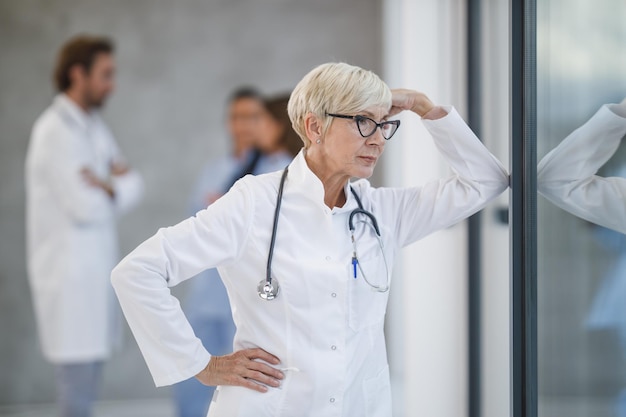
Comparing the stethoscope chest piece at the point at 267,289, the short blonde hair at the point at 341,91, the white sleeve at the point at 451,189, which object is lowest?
the stethoscope chest piece at the point at 267,289

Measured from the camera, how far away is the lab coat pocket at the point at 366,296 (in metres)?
1.74

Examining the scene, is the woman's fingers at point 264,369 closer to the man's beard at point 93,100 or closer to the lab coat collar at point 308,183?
the lab coat collar at point 308,183

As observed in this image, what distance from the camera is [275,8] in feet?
14.9

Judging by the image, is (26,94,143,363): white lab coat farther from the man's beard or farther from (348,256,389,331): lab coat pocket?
(348,256,389,331): lab coat pocket

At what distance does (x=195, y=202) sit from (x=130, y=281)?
256 centimetres

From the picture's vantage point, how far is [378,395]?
1.79m

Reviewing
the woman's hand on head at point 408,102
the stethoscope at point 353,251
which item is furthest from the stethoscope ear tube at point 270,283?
the woman's hand on head at point 408,102

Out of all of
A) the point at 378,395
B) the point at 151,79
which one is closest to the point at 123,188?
the point at 151,79

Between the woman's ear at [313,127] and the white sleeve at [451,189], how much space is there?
229 millimetres

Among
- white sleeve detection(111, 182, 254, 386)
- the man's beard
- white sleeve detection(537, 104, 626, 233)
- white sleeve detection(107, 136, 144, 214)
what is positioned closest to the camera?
white sleeve detection(537, 104, 626, 233)

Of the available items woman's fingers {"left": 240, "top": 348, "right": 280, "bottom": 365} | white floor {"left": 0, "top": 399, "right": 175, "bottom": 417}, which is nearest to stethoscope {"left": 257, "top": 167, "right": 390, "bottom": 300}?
woman's fingers {"left": 240, "top": 348, "right": 280, "bottom": 365}

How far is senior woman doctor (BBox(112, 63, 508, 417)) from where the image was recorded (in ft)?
5.57

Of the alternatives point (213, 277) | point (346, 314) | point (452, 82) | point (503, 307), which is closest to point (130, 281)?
point (346, 314)

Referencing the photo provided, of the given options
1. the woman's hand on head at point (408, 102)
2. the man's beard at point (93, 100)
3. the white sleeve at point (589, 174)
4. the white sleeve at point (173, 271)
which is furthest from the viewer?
the man's beard at point (93, 100)
